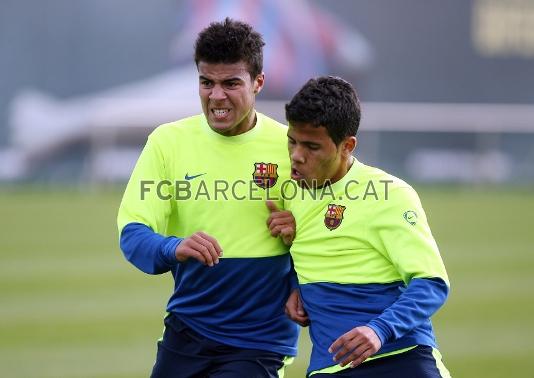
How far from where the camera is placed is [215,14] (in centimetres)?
2123

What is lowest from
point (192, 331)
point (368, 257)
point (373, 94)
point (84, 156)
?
point (192, 331)

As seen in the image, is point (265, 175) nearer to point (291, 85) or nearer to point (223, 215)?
point (223, 215)

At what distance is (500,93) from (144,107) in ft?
24.7

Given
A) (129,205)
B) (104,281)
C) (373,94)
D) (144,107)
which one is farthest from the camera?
(373,94)

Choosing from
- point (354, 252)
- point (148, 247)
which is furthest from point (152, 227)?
point (354, 252)

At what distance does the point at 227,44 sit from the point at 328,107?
60cm

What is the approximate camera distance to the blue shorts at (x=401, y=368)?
3795 millimetres

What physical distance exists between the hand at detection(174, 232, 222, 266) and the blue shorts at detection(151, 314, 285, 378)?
570mm

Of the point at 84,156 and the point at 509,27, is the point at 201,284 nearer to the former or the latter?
the point at 84,156

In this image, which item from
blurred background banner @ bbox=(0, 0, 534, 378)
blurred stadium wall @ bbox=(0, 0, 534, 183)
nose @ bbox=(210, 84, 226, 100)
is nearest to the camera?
nose @ bbox=(210, 84, 226, 100)

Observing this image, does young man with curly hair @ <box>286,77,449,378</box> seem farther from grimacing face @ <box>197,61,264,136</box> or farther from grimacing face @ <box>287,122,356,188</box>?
grimacing face @ <box>197,61,264,136</box>

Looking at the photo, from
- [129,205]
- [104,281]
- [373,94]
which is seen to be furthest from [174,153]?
[373,94]

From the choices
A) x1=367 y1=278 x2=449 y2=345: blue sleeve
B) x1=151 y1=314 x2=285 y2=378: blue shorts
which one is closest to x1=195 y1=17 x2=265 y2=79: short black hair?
x1=151 y1=314 x2=285 y2=378: blue shorts

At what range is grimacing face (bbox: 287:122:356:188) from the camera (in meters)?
3.91
